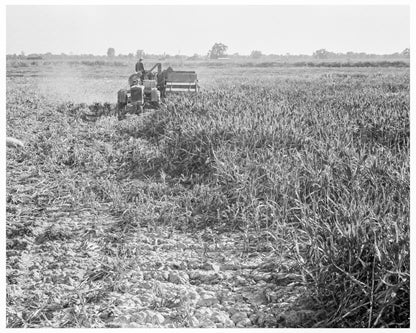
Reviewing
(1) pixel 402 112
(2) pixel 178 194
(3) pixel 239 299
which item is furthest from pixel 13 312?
(1) pixel 402 112

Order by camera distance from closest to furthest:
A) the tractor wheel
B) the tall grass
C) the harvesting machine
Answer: the tall grass → the tractor wheel → the harvesting machine

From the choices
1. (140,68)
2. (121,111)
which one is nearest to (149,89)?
(121,111)

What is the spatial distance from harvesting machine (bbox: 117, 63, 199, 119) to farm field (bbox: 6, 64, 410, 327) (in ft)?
13.8

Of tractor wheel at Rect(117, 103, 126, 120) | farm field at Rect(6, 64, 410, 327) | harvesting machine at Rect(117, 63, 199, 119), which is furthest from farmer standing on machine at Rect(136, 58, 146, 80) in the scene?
farm field at Rect(6, 64, 410, 327)

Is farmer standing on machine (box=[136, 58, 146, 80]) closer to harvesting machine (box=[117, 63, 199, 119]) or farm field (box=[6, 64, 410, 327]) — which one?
harvesting machine (box=[117, 63, 199, 119])

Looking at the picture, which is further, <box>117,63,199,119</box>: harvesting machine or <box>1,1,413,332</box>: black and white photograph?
<box>117,63,199,119</box>: harvesting machine

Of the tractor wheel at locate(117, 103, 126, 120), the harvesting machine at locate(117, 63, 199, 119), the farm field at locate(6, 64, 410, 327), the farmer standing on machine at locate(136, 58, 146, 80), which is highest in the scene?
the farmer standing on machine at locate(136, 58, 146, 80)

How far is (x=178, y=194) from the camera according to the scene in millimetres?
7352

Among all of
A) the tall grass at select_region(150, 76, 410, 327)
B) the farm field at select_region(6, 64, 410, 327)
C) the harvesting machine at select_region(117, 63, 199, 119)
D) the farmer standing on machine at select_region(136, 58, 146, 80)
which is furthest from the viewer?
the farmer standing on machine at select_region(136, 58, 146, 80)

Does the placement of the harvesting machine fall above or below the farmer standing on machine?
below

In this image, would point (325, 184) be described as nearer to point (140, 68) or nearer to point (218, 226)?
point (218, 226)

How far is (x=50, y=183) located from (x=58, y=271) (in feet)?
10.7

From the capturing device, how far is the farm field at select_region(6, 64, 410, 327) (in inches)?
152

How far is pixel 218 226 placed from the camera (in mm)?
6082
